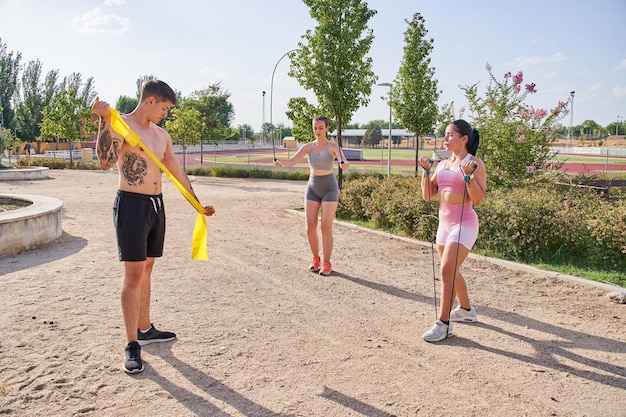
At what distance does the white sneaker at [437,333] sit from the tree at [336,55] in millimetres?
10013

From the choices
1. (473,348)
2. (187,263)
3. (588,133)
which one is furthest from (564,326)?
(588,133)

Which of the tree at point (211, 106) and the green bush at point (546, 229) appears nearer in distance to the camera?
the green bush at point (546, 229)

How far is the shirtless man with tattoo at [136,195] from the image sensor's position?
11.7ft

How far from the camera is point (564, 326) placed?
4.61m

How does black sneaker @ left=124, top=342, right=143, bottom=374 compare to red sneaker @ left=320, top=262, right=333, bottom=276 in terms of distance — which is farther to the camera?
red sneaker @ left=320, top=262, right=333, bottom=276

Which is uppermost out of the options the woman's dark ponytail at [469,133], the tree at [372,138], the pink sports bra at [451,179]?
the tree at [372,138]

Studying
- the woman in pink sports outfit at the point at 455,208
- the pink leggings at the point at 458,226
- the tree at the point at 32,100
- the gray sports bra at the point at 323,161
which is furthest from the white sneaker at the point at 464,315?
the tree at the point at 32,100

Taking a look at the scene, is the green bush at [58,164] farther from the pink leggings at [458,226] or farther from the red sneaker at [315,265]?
the pink leggings at [458,226]

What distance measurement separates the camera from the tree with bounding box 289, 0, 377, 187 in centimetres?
1326

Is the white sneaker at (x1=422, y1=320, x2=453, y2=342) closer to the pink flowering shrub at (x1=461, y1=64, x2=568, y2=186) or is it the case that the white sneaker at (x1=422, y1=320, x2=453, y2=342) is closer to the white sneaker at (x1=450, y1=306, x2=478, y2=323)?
the white sneaker at (x1=450, y1=306, x2=478, y2=323)

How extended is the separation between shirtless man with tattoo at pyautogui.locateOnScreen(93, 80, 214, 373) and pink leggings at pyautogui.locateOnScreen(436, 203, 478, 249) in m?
2.33

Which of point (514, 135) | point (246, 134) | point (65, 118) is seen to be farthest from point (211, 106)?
point (246, 134)

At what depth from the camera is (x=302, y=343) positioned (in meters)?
4.16

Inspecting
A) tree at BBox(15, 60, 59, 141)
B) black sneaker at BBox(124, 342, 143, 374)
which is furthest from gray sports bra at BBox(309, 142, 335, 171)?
tree at BBox(15, 60, 59, 141)
